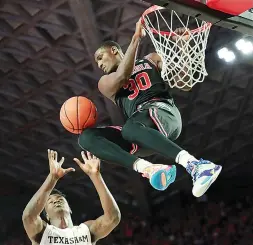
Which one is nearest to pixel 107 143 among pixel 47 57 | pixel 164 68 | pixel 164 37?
pixel 164 68

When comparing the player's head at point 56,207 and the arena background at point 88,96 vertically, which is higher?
the arena background at point 88,96

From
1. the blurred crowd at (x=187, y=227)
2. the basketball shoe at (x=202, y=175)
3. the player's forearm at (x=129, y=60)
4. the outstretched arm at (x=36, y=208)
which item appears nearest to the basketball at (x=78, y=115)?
the player's forearm at (x=129, y=60)

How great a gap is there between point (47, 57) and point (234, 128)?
4.81 metres

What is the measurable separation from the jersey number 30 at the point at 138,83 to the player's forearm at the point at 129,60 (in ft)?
0.80

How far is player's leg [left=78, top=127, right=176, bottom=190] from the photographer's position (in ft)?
14.6

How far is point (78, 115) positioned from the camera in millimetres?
4746

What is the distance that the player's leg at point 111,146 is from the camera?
444 cm

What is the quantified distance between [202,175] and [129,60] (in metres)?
1.07

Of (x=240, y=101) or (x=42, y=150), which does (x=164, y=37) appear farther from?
(x=42, y=150)

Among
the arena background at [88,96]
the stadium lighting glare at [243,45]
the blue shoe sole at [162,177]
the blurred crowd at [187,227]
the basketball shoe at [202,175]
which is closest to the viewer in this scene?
the basketball shoe at [202,175]

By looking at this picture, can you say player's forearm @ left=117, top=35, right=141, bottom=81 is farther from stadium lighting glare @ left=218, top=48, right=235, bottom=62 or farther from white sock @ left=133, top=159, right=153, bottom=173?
stadium lighting glare @ left=218, top=48, right=235, bottom=62

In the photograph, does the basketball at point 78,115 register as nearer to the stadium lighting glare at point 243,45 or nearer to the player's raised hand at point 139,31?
the player's raised hand at point 139,31

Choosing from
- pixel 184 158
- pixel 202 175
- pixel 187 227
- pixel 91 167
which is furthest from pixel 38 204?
pixel 187 227

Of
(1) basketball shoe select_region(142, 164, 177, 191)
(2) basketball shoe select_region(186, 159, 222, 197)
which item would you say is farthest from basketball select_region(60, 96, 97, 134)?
(2) basketball shoe select_region(186, 159, 222, 197)
